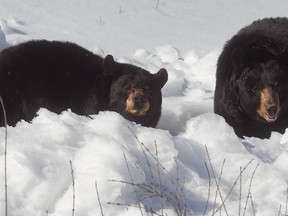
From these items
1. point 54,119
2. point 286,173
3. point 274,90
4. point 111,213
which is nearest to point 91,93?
point 274,90

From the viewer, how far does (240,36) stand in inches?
307

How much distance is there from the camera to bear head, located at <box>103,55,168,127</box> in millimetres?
6797

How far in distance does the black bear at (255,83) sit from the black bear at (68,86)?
0.72m

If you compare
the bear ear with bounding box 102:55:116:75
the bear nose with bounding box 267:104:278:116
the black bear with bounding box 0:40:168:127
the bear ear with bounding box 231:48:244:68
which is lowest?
the black bear with bounding box 0:40:168:127

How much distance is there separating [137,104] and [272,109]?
1287 mm

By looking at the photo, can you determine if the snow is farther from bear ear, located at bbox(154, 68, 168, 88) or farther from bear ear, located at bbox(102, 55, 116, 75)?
bear ear, located at bbox(102, 55, 116, 75)

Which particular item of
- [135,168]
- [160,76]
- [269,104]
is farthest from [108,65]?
[135,168]

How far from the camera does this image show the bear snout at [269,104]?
21.8 feet

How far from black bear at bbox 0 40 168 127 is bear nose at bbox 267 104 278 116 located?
1.13 meters

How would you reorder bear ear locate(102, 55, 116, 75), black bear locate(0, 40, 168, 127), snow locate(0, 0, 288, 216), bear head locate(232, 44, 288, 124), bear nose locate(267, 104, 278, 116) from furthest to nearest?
bear ear locate(102, 55, 116, 75)
black bear locate(0, 40, 168, 127)
bear head locate(232, 44, 288, 124)
bear nose locate(267, 104, 278, 116)
snow locate(0, 0, 288, 216)

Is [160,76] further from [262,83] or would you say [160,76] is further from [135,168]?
[135,168]

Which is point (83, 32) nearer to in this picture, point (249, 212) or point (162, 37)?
point (162, 37)

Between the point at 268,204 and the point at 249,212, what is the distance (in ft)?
0.60

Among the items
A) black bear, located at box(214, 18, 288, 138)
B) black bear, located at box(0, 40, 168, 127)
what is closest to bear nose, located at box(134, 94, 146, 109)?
black bear, located at box(0, 40, 168, 127)
